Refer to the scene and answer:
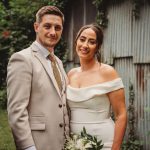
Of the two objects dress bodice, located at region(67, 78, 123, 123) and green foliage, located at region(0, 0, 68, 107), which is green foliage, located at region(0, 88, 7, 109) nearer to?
green foliage, located at region(0, 0, 68, 107)

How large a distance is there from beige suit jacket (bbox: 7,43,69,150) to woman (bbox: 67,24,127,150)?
0.19 meters

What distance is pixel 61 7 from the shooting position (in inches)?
449

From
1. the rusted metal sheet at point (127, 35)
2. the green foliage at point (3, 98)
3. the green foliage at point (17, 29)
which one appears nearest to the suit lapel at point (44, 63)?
the rusted metal sheet at point (127, 35)

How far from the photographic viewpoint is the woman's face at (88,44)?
14.6 feet

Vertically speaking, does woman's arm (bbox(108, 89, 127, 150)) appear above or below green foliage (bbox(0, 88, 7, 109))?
above

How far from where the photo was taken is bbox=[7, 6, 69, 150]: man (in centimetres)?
399

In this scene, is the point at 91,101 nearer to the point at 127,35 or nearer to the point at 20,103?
the point at 20,103

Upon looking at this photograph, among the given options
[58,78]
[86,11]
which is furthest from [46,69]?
[86,11]

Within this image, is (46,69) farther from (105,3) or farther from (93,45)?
(105,3)

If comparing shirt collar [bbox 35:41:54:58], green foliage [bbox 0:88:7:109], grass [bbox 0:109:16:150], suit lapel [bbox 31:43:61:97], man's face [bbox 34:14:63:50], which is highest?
man's face [bbox 34:14:63:50]

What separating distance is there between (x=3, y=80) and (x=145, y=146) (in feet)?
27.0

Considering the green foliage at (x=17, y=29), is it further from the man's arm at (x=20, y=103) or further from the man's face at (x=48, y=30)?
the man's arm at (x=20, y=103)

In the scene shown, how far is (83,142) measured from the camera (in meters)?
4.22

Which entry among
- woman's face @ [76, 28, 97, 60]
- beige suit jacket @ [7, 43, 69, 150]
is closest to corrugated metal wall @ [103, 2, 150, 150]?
woman's face @ [76, 28, 97, 60]
